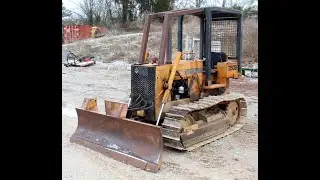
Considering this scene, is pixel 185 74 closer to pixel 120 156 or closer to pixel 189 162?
pixel 189 162

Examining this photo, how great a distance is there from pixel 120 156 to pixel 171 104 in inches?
48.6

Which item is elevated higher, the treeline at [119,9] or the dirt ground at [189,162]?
the treeline at [119,9]

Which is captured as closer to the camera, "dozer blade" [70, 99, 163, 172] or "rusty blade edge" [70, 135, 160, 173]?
"rusty blade edge" [70, 135, 160, 173]

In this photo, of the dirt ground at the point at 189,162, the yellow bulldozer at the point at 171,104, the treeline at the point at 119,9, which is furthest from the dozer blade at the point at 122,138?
the treeline at the point at 119,9

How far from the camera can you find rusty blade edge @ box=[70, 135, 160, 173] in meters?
5.22

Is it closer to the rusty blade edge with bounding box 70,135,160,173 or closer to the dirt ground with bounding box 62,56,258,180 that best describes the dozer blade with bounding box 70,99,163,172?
the rusty blade edge with bounding box 70,135,160,173

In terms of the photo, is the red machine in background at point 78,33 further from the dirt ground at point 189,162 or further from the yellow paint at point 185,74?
the yellow paint at point 185,74

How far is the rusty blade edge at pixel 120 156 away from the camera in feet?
17.1

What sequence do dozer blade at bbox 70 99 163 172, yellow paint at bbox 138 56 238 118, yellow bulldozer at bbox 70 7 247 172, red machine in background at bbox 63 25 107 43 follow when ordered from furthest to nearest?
1. red machine in background at bbox 63 25 107 43
2. yellow paint at bbox 138 56 238 118
3. yellow bulldozer at bbox 70 7 247 172
4. dozer blade at bbox 70 99 163 172

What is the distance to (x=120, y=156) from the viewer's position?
18.4 ft

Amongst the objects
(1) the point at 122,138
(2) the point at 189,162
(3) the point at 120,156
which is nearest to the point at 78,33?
(1) the point at 122,138

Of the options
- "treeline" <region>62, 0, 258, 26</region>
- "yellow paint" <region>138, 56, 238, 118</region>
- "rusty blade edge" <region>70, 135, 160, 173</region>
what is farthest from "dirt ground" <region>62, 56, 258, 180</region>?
"treeline" <region>62, 0, 258, 26</region>
